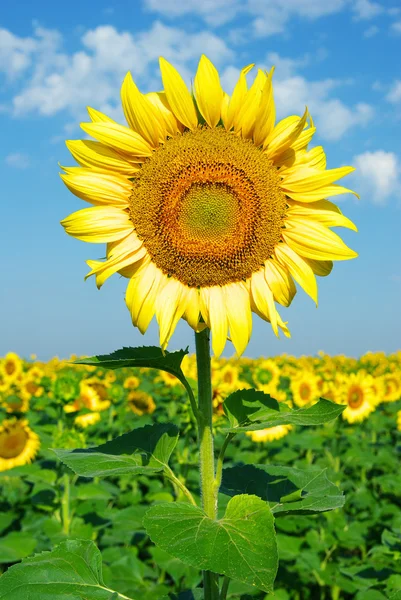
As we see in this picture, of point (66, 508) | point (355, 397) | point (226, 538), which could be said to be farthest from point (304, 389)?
point (226, 538)

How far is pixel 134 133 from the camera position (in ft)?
7.44

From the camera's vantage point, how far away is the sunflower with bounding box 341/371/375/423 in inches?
343

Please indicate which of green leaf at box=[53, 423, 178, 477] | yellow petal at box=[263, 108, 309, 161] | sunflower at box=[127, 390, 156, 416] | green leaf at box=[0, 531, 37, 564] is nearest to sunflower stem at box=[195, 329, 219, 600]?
green leaf at box=[53, 423, 178, 477]

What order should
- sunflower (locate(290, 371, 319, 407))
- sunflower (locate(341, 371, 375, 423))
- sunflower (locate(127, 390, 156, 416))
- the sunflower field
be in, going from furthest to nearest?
1. sunflower (locate(127, 390, 156, 416))
2. sunflower (locate(290, 371, 319, 407))
3. sunflower (locate(341, 371, 375, 423))
4. the sunflower field

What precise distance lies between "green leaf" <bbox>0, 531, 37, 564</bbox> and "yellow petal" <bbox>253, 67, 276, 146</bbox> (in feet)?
13.3

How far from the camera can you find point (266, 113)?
2215 mm

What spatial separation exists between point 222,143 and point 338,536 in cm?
535

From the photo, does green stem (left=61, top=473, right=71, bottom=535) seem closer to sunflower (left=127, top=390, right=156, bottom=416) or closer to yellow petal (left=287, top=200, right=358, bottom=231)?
yellow petal (left=287, top=200, right=358, bottom=231)

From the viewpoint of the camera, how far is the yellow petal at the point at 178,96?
2221mm

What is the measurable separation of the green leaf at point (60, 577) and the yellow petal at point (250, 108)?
155 centimetres

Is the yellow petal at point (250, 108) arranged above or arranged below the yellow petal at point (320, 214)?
above

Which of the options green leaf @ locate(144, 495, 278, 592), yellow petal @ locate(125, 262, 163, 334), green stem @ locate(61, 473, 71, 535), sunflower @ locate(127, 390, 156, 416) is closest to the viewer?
green leaf @ locate(144, 495, 278, 592)

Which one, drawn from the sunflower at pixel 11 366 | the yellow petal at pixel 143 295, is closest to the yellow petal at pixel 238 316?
the yellow petal at pixel 143 295

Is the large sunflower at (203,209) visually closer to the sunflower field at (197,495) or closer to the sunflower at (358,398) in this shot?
the sunflower field at (197,495)
